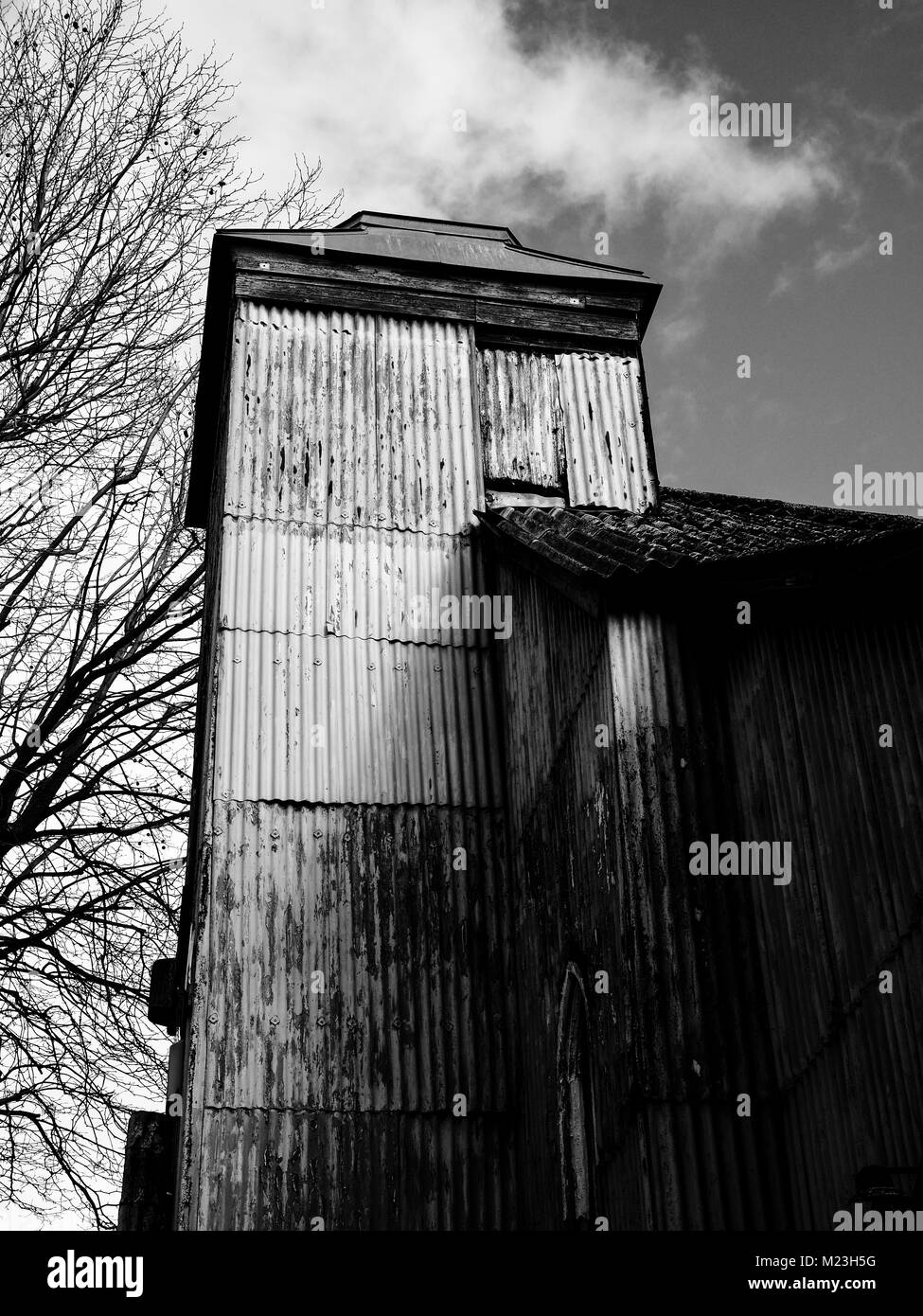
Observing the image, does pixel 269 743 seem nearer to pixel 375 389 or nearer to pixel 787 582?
A: pixel 375 389

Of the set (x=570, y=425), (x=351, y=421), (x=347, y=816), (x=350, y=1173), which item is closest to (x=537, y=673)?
(x=347, y=816)

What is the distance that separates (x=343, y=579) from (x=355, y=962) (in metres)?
3.41

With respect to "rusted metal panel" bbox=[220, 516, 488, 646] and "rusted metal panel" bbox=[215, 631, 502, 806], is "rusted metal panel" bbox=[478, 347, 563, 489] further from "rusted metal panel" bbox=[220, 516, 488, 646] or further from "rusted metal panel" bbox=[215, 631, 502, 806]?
"rusted metal panel" bbox=[215, 631, 502, 806]

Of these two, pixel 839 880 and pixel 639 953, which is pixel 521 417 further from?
pixel 839 880

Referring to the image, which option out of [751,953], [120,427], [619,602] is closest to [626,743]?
[619,602]

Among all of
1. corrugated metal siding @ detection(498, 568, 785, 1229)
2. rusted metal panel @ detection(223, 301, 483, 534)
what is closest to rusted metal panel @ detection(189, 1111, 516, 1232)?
corrugated metal siding @ detection(498, 568, 785, 1229)

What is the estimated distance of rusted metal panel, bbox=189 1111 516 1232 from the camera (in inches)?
372

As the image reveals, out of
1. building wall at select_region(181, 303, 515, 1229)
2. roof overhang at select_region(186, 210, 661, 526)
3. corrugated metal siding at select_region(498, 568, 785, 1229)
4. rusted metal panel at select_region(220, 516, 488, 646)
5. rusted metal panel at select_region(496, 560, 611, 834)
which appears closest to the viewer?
corrugated metal siding at select_region(498, 568, 785, 1229)

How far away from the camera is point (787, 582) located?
784 centimetres

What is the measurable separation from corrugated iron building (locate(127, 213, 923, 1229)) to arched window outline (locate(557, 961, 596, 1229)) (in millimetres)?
25

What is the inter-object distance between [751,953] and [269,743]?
466 cm

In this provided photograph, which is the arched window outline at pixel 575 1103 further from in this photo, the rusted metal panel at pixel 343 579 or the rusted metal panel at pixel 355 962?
the rusted metal panel at pixel 343 579

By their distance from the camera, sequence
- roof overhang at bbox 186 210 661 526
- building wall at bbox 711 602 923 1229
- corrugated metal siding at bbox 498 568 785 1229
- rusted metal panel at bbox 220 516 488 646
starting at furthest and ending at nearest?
roof overhang at bbox 186 210 661 526
rusted metal panel at bbox 220 516 488 646
corrugated metal siding at bbox 498 568 785 1229
building wall at bbox 711 602 923 1229

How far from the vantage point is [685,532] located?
33.4ft
